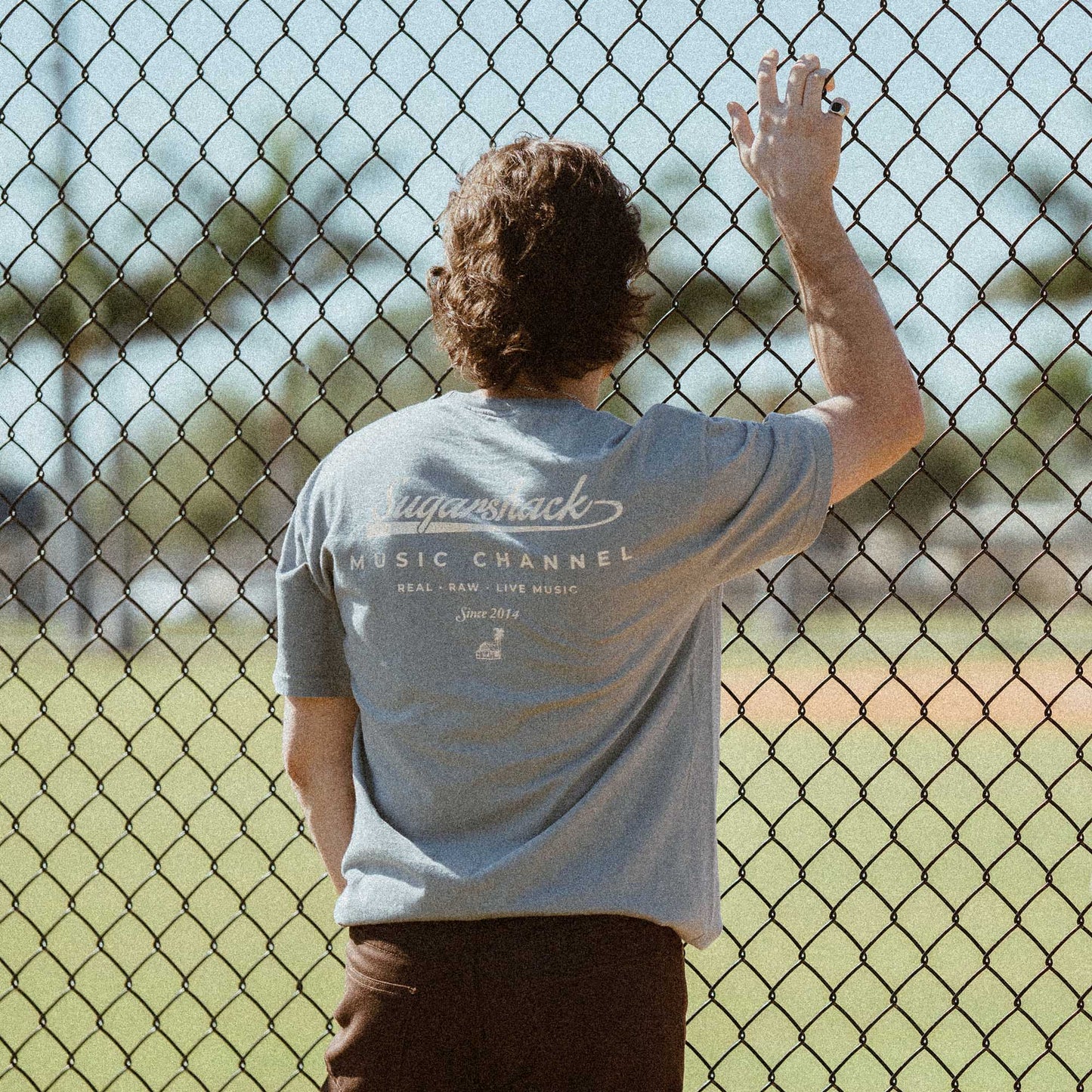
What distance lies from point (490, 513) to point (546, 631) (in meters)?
0.17

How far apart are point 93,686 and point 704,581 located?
19.9 meters

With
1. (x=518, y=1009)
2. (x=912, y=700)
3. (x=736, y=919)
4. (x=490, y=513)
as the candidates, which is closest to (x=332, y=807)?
(x=518, y=1009)

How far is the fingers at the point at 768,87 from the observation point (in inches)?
68.8

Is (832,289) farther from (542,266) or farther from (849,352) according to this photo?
(542,266)

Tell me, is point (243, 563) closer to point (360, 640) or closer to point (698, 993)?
point (698, 993)

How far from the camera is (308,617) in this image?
5.65ft

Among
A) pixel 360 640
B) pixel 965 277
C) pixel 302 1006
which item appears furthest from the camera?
pixel 302 1006

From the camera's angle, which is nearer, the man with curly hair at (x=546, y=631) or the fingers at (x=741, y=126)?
the man with curly hair at (x=546, y=631)

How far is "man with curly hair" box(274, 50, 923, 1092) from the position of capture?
1511mm

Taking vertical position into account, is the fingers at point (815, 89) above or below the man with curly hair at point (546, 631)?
above

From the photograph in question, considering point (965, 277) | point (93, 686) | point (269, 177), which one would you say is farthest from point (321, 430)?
point (965, 277)

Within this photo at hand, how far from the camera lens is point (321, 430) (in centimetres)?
3647

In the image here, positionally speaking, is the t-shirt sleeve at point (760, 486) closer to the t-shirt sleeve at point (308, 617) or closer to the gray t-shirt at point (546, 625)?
the gray t-shirt at point (546, 625)

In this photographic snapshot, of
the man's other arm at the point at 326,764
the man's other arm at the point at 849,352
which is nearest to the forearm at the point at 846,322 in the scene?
the man's other arm at the point at 849,352
